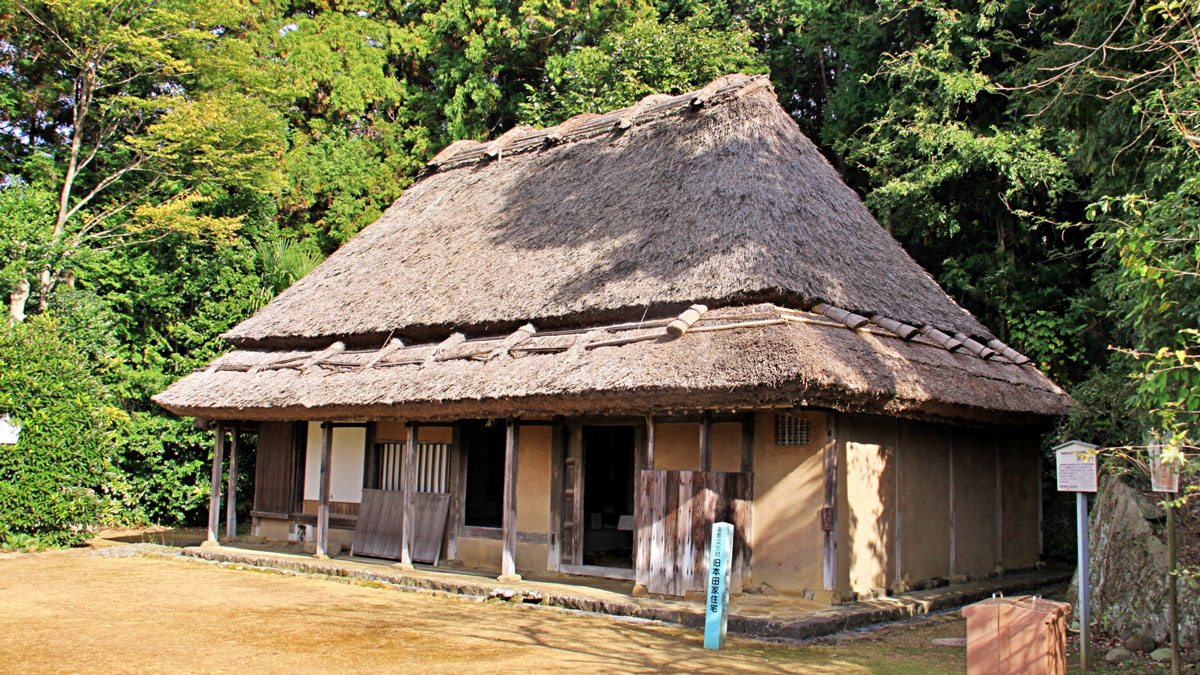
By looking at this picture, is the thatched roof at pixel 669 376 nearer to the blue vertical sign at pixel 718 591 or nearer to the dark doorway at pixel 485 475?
the blue vertical sign at pixel 718 591

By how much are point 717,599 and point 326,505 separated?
24.7ft

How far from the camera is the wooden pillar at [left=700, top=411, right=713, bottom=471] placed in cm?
983

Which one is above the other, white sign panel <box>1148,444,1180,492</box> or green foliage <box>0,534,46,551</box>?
white sign panel <box>1148,444,1180,492</box>

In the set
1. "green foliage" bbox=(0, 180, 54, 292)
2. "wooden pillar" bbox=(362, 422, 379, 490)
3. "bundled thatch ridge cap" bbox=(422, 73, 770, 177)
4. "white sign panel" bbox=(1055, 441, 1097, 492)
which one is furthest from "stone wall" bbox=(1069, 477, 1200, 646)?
"green foliage" bbox=(0, 180, 54, 292)

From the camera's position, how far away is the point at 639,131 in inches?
593

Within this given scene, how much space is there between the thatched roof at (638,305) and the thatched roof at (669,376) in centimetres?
3

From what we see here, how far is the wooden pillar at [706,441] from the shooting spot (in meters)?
9.83

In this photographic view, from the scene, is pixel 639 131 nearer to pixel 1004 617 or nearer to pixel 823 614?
pixel 823 614

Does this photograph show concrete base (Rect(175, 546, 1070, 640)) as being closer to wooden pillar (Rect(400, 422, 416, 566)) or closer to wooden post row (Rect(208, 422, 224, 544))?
wooden pillar (Rect(400, 422, 416, 566))

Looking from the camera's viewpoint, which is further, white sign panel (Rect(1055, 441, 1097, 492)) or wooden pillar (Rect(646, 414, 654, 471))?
wooden pillar (Rect(646, 414, 654, 471))

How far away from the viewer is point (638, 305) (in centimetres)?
1085

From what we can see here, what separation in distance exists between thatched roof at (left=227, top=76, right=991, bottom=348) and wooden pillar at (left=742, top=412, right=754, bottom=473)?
1339mm

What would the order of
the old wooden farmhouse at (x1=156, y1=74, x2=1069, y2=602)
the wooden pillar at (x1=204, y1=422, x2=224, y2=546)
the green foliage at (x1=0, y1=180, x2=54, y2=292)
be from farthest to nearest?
the green foliage at (x1=0, y1=180, x2=54, y2=292) → the wooden pillar at (x1=204, y1=422, x2=224, y2=546) → the old wooden farmhouse at (x1=156, y1=74, x2=1069, y2=602)

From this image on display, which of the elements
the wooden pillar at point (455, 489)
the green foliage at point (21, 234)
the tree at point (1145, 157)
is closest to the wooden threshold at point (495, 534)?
the wooden pillar at point (455, 489)
